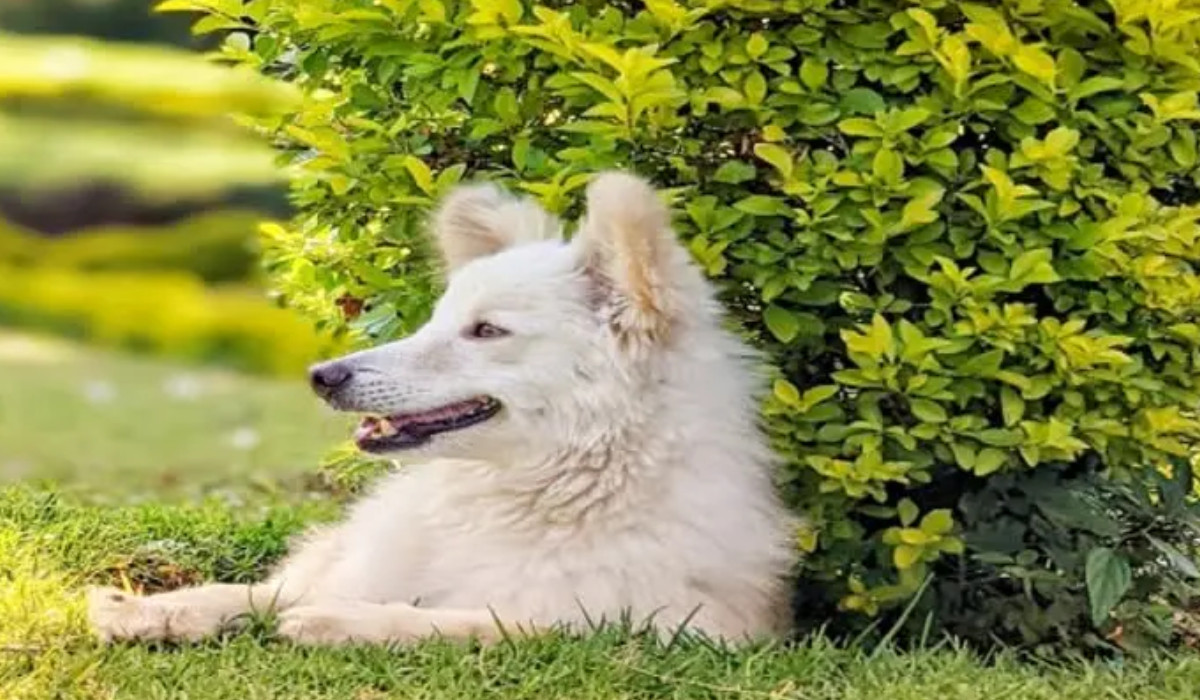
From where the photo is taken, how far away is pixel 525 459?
11.6ft

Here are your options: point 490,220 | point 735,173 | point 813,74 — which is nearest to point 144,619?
point 490,220

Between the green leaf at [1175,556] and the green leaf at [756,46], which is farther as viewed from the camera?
the green leaf at [1175,556]

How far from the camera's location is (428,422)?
350cm

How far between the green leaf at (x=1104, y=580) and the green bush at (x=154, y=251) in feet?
32.2

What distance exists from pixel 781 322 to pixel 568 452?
493 mm

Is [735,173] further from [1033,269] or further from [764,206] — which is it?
[1033,269]

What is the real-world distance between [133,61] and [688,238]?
37.6ft

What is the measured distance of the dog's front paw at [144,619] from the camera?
11.2 feet

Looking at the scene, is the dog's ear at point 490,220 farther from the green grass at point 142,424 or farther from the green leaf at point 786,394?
the green grass at point 142,424

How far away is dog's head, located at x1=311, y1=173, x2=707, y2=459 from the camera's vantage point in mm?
3453

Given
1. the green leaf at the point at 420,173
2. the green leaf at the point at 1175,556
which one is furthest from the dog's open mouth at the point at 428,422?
the green leaf at the point at 1175,556

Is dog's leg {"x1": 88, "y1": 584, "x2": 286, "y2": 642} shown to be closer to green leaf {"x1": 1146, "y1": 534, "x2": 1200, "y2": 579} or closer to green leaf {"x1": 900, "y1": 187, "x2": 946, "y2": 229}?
green leaf {"x1": 900, "y1": 187, "x2": 946, "y2": 229}

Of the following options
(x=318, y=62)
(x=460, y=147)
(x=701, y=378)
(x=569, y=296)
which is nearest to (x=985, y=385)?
(x=701, y=378)

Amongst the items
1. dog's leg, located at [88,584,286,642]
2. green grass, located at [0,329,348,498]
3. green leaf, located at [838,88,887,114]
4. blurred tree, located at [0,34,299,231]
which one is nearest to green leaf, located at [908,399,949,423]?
green leaf, located at [838,88,887,114]
